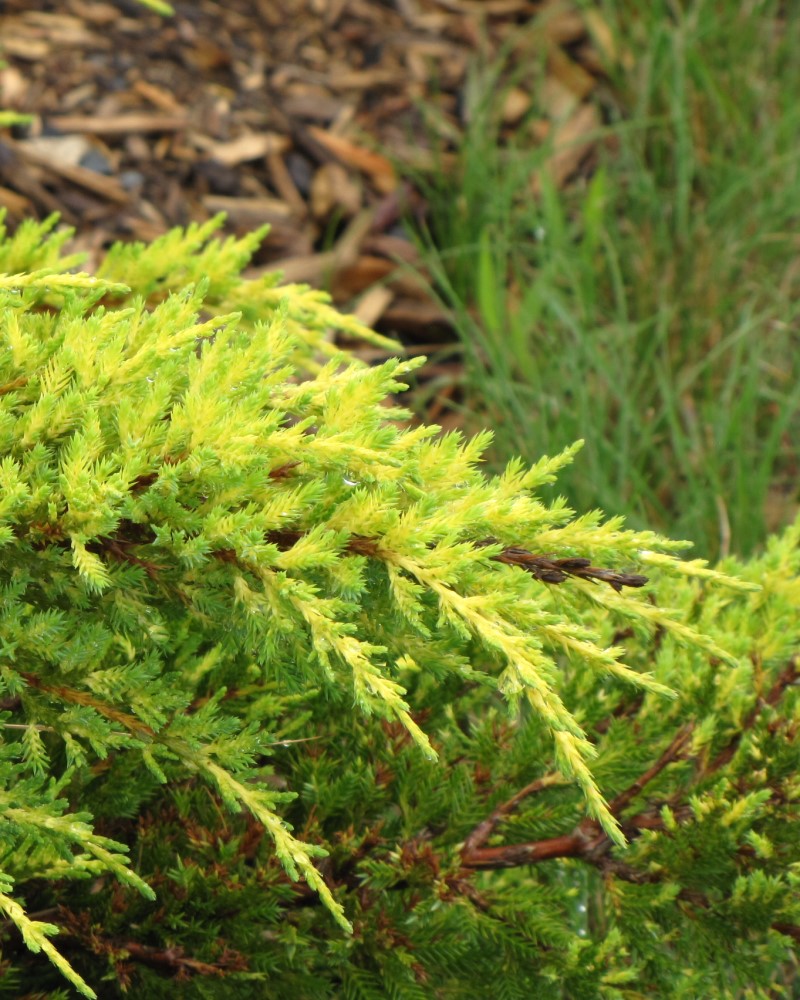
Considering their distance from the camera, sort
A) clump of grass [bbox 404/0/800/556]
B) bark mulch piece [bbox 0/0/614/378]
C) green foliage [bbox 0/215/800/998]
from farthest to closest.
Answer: bark mulch piece [bbox 0/0/614/378]
clump of grass [bbox 404/0/800/556]
green foliage [bbox 0/215/800/998]

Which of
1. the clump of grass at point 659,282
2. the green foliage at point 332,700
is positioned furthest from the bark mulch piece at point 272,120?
the green foliage at point 332,700

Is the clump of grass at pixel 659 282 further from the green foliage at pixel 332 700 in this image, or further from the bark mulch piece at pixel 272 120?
the green foliage at pixel 332 700

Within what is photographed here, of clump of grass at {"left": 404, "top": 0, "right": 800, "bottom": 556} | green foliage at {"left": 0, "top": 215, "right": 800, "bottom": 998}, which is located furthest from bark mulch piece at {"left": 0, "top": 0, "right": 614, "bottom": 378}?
green foliage at {"left": 0, "top": 215, "right": 800, "bottom": 998}

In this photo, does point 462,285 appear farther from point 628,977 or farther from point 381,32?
point 628,977

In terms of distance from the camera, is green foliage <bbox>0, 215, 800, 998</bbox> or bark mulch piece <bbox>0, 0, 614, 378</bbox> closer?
green foliage <bbox>0, 215, 800, 998</bbox>

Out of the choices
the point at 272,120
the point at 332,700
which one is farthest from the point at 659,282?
the point at 332,700

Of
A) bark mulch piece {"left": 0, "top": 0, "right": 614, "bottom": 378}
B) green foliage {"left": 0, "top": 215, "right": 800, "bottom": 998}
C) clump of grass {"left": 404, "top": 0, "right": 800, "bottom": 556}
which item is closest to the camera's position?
green foliage {"left": 0, "top": 215, "right": 800, "bottom": 998}

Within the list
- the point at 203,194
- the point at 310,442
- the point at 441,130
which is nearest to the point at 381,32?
the point at 441,130

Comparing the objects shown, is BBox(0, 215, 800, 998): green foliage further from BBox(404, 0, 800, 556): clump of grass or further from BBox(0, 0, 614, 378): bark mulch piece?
BBox(0, 0, 614, 378): bark mulch piece
